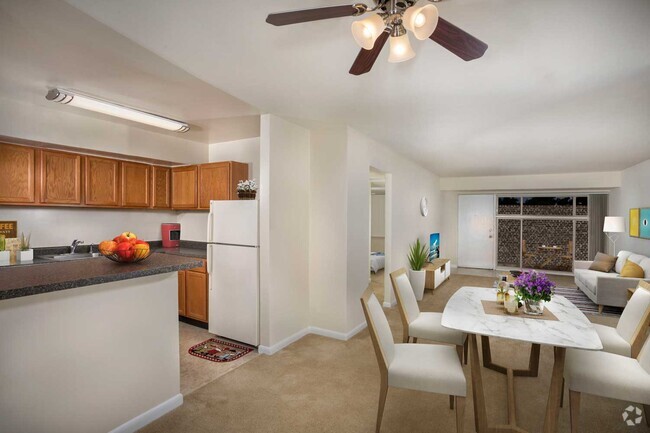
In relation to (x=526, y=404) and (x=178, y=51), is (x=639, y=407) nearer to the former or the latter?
(x=526, y=404)

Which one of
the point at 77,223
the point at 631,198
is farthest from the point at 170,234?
the point at 631,198

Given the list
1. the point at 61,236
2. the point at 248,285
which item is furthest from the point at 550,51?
the point at 61,236

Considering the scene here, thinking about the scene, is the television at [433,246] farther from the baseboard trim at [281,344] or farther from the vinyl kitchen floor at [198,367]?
the vinyl kitchen floor at [198,367]

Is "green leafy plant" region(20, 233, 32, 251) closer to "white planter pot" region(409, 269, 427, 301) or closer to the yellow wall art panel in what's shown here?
"white planter pot" region(409, 269, 427, 301)

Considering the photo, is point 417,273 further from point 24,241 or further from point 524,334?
point 24,241

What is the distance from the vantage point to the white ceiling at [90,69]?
181 centimetres

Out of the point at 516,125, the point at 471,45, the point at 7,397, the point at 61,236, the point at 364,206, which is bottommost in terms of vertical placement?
the point at 7,397

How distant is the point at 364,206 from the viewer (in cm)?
413

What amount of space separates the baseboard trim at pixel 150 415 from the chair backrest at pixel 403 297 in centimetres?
186

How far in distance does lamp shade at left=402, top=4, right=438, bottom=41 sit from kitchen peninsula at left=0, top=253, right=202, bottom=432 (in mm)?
2026

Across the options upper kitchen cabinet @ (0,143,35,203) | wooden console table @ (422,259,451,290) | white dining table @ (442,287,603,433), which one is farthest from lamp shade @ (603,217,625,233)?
upper kitchen cabinet @ (0,143,35,203)

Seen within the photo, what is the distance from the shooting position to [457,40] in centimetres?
143

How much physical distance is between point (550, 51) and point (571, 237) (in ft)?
25.6

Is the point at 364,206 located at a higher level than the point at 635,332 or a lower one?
higher
